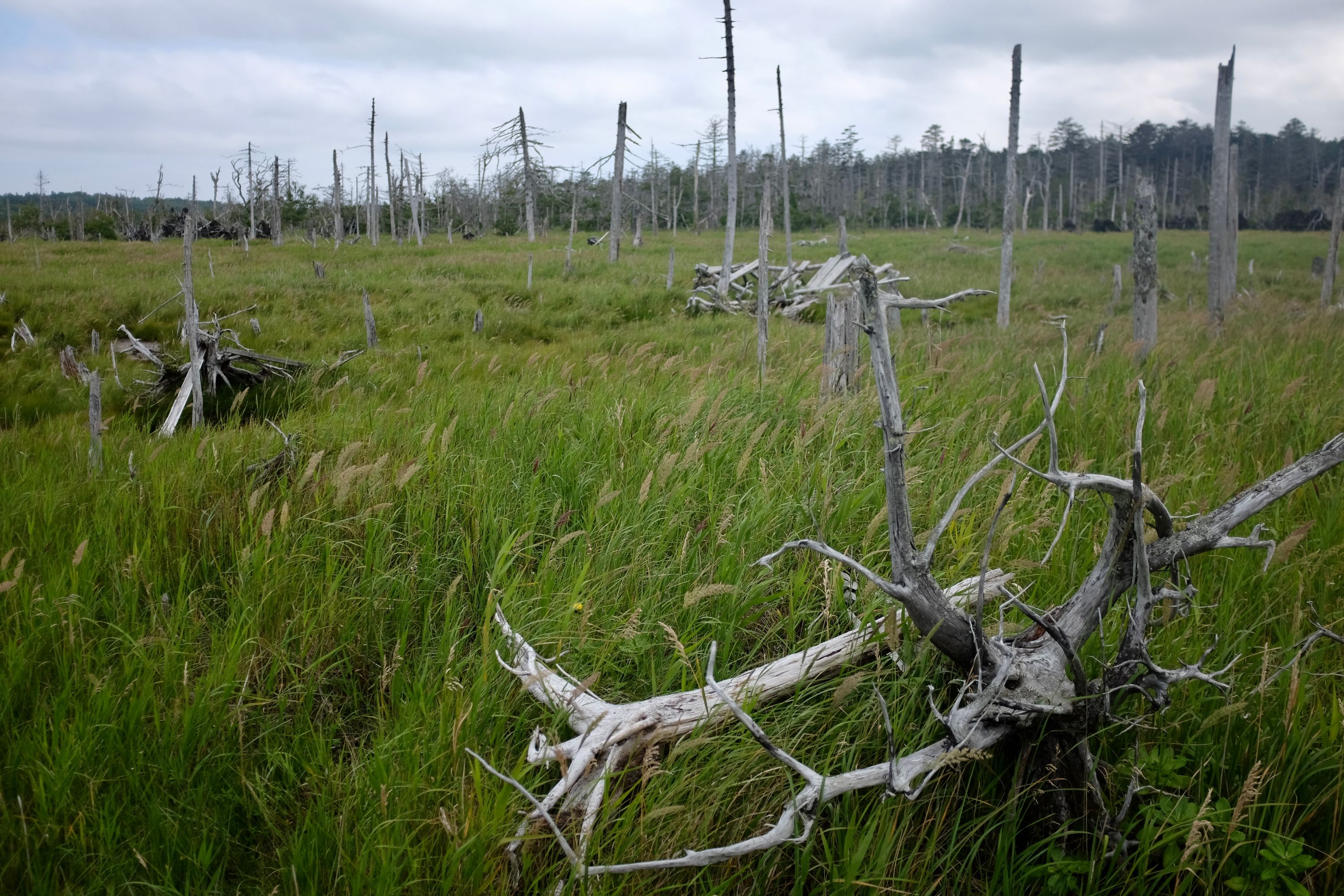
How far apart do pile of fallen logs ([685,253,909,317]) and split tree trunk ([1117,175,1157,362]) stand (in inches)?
257

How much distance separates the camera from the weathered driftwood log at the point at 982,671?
5.75 ft

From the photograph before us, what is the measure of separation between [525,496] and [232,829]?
1.80 meters

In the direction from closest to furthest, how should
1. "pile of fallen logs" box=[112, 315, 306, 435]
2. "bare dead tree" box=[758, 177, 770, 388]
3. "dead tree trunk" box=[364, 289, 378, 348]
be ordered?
"pile of fallen logs" box=[112, 315, 306, 435], "bare dead tree" box=[758, 177, 770, 388], "dead tree trunk" box=[364, 289, 378, 348]

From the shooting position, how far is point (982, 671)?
6.49 ft

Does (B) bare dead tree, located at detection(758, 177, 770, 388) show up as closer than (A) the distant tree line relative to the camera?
Yes

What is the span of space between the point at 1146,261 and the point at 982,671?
7.92m

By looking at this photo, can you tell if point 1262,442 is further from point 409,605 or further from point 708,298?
point 708,298

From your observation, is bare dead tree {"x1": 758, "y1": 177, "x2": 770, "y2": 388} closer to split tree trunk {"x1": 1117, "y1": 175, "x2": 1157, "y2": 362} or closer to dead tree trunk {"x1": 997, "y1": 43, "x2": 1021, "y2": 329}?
split tree trunk {"x1": 1117, "y1": 175, "x2": 1157, "y2": 362}

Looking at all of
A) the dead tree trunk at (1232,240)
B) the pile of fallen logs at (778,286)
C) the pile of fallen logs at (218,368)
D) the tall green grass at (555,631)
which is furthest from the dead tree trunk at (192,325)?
the dead tree trunk at (1232,240)

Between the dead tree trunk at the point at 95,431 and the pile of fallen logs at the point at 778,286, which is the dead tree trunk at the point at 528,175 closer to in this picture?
the pile of fallen logs at the point at 778,286

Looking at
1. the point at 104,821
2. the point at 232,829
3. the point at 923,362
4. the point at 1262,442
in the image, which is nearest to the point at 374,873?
the point at 232,829

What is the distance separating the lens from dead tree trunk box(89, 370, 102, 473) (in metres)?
3.79

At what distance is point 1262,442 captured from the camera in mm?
Answer: 4641

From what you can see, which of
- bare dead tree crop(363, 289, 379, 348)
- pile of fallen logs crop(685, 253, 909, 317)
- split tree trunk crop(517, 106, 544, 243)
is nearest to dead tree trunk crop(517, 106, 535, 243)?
split tree trunk crop(517, 106, 544, 243)
